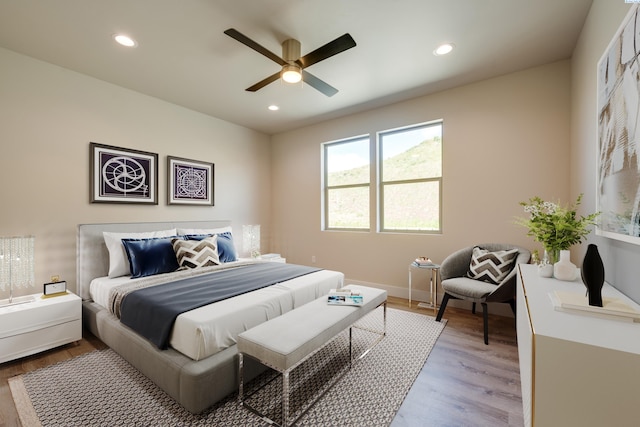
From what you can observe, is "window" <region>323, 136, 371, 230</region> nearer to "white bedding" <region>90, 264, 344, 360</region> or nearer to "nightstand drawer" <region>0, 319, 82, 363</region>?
"white bedding" <region>90, 264, 344, 360</region>

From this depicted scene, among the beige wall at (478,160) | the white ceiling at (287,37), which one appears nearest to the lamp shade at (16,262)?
the white ceiling at (287,37)

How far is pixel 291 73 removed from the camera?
8.18ft

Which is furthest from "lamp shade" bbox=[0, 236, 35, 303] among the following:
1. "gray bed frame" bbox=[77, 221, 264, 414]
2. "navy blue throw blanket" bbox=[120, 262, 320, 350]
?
"navy blue throw blanket" bbox=[120, 262, 320, 350]

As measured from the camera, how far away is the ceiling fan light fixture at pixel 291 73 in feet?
8.11

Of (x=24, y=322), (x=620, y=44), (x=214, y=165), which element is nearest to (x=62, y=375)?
(x=24, y=322)

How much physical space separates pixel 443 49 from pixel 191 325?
10.7 feet

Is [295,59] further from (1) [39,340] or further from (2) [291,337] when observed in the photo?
(1) [39,340]

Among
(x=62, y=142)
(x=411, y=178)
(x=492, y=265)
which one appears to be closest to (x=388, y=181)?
(x=411, y=178)

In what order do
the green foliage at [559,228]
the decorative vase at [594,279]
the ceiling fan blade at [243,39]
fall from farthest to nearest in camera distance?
the ceiling fan blade at [243,39] → the green foliage at [559,228] → the decorative vase at [594,279]

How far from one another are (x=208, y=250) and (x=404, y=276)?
2735mm

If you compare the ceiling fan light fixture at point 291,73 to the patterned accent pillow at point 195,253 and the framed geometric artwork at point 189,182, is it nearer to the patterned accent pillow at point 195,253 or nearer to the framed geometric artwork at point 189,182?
the patterned accent pillow at point 195,253

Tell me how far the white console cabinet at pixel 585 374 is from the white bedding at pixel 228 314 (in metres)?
1.68

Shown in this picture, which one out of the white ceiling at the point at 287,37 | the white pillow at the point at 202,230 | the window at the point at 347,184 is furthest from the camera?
the window at the point at 347,184

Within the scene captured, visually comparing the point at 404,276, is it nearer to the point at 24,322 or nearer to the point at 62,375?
the point at 62,375
